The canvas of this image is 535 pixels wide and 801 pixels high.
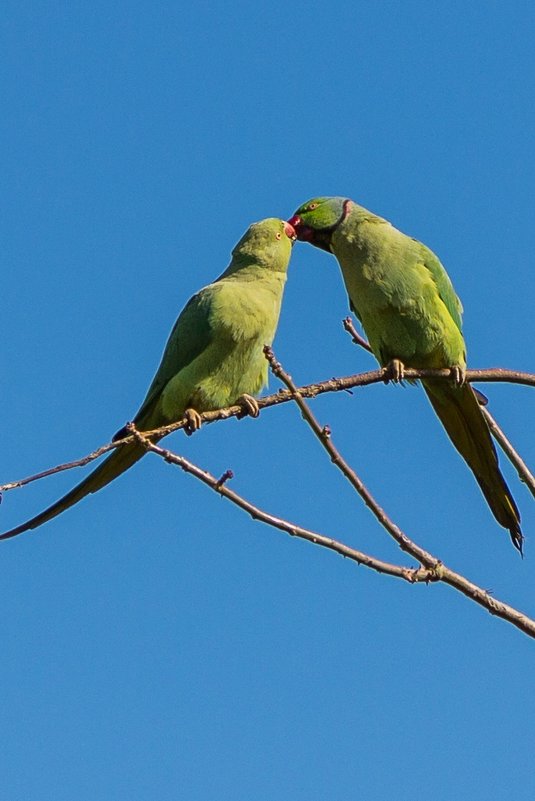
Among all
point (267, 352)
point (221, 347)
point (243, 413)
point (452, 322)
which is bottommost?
point (267, 352)

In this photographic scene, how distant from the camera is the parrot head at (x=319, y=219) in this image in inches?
233

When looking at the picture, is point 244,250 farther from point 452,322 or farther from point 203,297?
point 452,322

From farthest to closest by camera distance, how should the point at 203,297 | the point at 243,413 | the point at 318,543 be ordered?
the point at 203,297, the point at 243,413, the point at 318,543

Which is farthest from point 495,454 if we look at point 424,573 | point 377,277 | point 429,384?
point 424,573

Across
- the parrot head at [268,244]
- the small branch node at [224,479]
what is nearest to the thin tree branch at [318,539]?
the small branch node at [224,479]

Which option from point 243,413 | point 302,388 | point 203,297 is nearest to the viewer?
point 302,388

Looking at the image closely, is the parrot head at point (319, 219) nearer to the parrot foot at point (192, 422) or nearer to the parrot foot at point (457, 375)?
the parrot foot at point (457, 375)

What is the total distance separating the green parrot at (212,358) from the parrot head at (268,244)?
12cm

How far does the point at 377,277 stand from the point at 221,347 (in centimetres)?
88

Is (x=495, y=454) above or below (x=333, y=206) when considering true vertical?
Result: below

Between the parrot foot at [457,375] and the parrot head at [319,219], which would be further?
the parrot head at [319,219]

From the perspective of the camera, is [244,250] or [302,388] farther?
[244,250]

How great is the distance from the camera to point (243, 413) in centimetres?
523

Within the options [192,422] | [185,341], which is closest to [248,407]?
[192,422]
